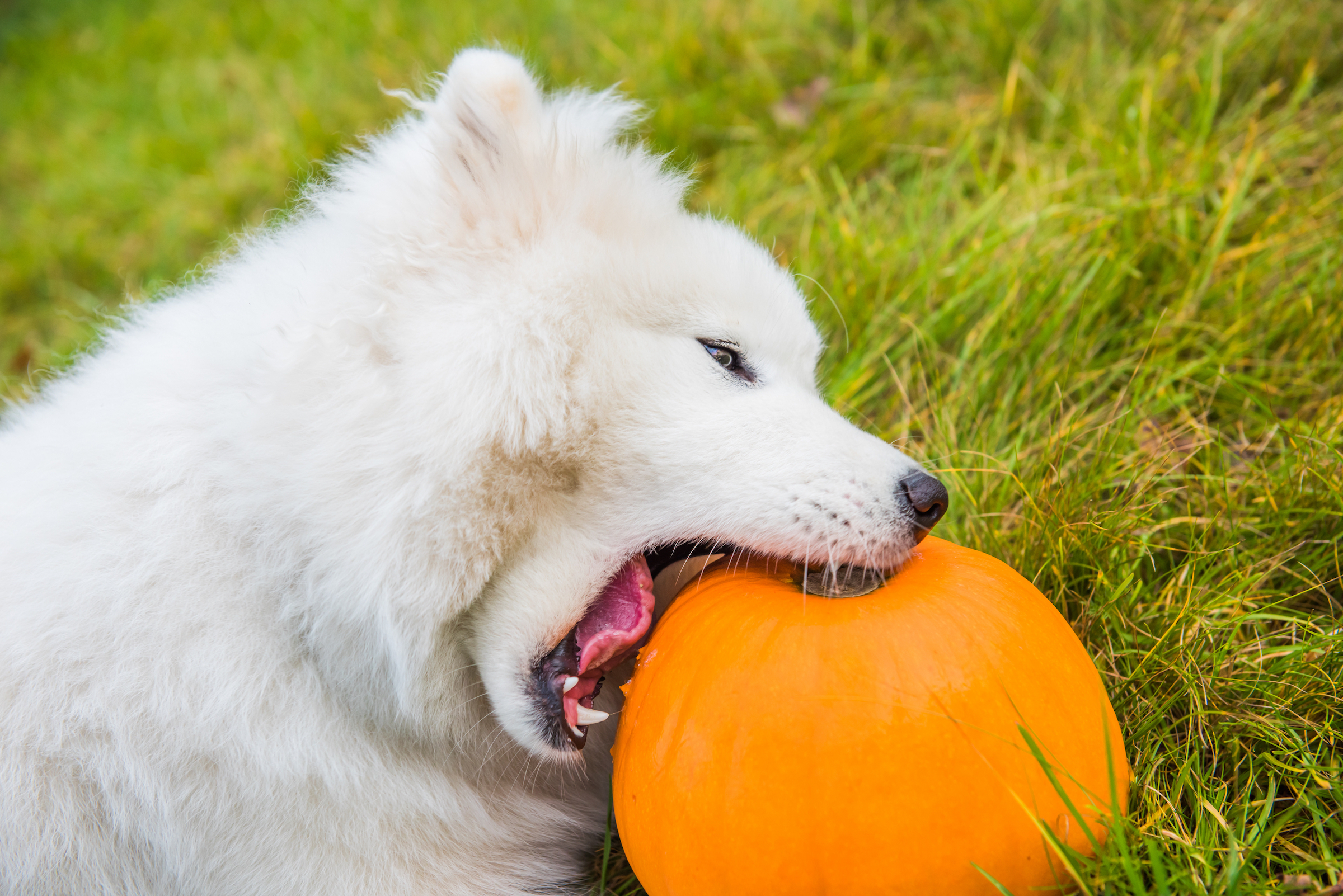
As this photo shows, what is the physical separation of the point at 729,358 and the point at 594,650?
2.27 ft

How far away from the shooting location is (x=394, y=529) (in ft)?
5.46

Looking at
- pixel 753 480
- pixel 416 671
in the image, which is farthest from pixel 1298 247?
pixel 416 671

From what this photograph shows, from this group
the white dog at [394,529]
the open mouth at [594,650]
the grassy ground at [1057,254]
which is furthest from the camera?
the grassy ground at [1057,254]

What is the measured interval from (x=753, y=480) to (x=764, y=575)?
197 mm

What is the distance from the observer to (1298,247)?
118 inches

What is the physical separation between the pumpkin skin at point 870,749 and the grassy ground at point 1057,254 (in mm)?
200

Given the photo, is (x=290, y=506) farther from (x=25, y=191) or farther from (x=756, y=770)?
(x=25, y=191)

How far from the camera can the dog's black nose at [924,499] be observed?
177 centimetres

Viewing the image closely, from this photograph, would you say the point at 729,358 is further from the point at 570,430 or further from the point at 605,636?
the point at 605,636

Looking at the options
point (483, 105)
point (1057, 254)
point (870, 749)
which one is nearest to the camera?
point (870, 749)

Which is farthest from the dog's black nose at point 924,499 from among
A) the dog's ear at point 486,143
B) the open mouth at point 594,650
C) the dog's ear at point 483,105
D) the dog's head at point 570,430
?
the dog's ear at point 483,105

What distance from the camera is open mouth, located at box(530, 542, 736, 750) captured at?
180cm

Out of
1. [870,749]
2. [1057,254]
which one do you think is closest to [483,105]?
[870,749]

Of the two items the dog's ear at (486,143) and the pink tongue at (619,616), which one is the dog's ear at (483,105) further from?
the pink tongue at (619,616)
